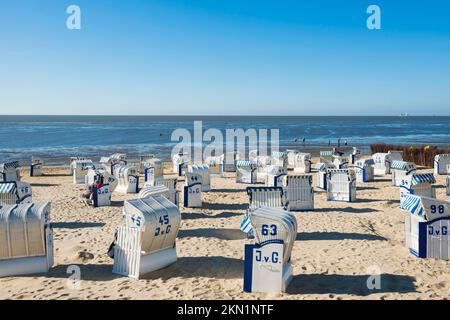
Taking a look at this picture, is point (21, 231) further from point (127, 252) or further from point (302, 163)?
point (302, 163)

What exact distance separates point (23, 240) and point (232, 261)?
427 centimetres

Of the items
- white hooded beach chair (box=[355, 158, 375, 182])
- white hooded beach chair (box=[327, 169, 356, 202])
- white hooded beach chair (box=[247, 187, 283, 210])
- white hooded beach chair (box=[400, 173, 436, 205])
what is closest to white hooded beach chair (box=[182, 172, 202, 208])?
white hooded beach chair (box=[247, 187, 283, 210])

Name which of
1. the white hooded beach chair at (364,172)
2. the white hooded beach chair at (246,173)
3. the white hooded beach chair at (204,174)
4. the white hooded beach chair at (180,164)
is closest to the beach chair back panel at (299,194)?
the white hooded beach chair at (204,174)

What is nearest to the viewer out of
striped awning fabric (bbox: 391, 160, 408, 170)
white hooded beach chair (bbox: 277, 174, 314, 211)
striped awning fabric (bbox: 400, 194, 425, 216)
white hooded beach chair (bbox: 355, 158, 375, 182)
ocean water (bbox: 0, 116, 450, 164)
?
striped awning fabric (bbox: 400, 194, 425, 216)

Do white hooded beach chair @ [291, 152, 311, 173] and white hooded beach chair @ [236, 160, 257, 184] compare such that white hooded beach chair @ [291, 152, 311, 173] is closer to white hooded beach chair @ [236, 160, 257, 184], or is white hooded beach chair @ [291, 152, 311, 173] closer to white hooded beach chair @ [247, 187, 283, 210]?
white hooded beach chair @ [236, 160, 257, 184]

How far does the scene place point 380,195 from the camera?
18.5m

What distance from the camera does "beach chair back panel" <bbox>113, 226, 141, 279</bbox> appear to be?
8734 mm

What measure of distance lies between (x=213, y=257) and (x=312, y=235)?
3276 millimetres

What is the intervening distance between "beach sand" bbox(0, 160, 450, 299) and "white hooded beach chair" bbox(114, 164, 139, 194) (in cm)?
329

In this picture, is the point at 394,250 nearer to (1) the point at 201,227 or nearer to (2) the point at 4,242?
(1) the point at 201,227

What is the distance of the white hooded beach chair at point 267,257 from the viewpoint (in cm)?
789

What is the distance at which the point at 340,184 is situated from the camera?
57.2 feet

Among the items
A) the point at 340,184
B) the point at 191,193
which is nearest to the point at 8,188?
the point at 191,193
